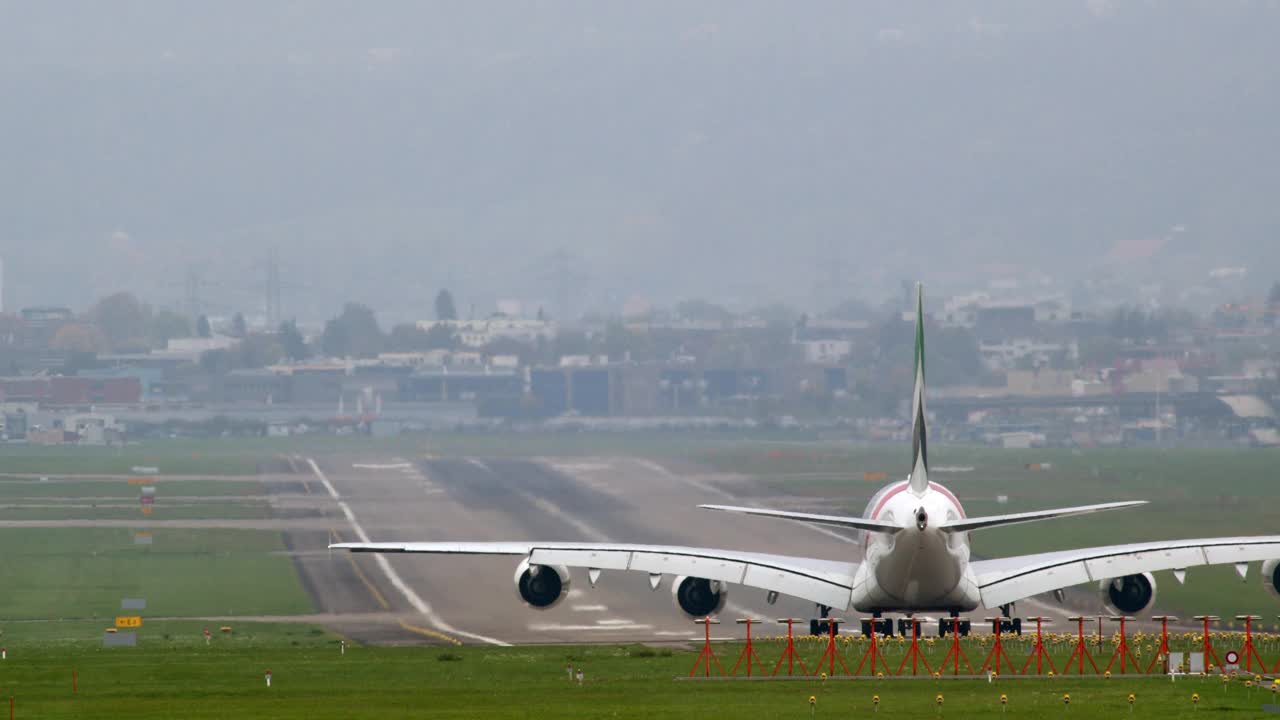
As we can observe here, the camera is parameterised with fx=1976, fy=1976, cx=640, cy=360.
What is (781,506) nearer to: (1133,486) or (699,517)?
(699,517)

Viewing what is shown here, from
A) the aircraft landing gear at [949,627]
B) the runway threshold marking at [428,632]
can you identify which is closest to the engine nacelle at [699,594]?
the aircraft landing gear at [949,627]

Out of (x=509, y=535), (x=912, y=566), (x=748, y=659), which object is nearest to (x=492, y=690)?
(x=748, y=659)

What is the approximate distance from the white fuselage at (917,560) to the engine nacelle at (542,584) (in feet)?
22.1

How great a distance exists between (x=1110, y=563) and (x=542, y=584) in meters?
12.3

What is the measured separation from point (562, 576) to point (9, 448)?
105407mm

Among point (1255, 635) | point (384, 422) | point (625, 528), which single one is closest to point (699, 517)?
point (625, 528)

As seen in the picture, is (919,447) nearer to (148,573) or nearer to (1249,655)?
(1249,655)

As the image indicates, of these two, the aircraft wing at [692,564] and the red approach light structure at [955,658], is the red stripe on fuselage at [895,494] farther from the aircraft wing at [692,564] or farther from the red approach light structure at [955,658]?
the red approach light structure at [955,658]

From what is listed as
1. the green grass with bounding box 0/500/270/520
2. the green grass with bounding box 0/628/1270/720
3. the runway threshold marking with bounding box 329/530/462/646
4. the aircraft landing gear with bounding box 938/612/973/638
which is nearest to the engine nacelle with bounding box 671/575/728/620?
the green grass with bounding box 0/628/1270/720

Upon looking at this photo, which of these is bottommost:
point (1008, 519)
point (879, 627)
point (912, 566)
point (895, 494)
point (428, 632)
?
point (428, 632)

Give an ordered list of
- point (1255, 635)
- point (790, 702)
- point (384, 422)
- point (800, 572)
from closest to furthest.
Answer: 1. point (790, 702)
2. point (800, 572)
3. point (1255, 635)
4. point (384, 422)

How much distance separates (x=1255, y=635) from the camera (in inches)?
1876

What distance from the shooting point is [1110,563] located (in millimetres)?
41688

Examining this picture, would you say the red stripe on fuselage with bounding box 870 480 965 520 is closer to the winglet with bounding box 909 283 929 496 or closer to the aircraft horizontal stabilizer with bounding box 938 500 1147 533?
the winglet with bounding box 909 283 929 496
